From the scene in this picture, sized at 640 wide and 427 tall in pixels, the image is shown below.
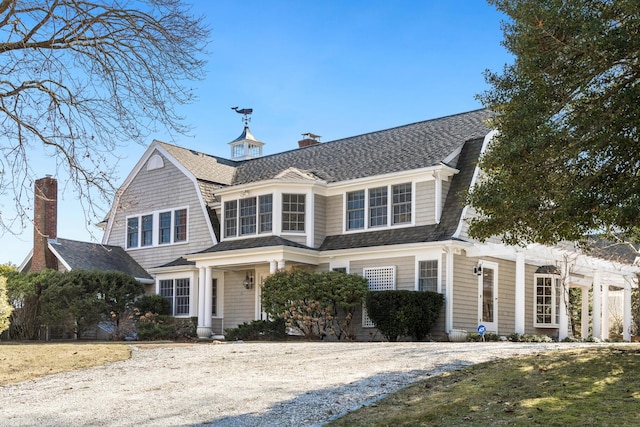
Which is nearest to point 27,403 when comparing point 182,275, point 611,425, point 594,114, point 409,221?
point 611,425

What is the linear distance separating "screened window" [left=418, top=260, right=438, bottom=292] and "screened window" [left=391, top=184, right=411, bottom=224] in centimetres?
176

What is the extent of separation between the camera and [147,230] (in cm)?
3100

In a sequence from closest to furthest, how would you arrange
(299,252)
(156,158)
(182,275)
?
1. (299,252)
2. (182,275)
3. (156,158)

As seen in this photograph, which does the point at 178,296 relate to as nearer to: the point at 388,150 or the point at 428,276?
the point at 388,150

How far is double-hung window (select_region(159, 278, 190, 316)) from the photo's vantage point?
1125 inches

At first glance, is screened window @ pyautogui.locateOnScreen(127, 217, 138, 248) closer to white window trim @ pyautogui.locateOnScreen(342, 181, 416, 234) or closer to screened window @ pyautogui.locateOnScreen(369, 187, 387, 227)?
white window trim @ pyautogui.locateOnScreen(342, 181, 416, 234)

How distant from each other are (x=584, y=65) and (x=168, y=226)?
2128 cm

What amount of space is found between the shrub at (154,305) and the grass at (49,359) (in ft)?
28.8

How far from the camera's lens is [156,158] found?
101ft

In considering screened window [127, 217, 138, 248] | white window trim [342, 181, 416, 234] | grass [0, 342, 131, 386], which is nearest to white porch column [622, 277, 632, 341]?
white window trim [342, 181, 416, 234]

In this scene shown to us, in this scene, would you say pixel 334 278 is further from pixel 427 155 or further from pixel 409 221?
pixel 427 155

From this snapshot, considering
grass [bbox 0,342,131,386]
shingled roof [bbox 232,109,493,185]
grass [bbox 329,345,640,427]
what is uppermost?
shingled roof [bbox 232,109,493,185]

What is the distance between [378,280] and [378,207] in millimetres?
2441

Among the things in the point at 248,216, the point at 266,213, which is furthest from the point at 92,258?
the point at 266,213
